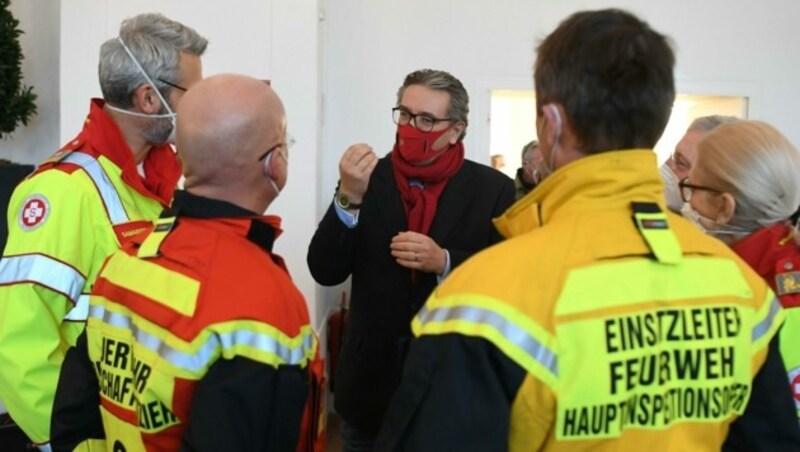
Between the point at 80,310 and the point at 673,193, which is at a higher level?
the point at 673,193

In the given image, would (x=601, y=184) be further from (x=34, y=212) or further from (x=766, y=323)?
(x=34, y=212)

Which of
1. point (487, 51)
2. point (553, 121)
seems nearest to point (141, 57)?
point (553, 121)

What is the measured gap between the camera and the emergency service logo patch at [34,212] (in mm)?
1445

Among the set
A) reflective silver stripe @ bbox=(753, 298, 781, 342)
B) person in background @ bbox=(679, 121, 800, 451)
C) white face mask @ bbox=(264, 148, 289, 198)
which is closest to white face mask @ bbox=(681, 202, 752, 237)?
person in background @ bbox=(679, 121, 800, 451)

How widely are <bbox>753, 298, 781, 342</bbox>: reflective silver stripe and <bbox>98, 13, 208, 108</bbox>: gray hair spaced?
55.8 inches

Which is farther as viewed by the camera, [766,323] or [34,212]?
[34,212]

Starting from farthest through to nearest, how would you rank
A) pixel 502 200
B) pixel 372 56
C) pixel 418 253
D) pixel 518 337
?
1. pixel 372 56
2. pixel 502 200
3. pixel 418 253
4. pixel 518 337

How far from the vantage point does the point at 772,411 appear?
1.12 meters

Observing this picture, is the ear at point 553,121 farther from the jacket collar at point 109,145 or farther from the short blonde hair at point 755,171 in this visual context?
the jacket collar at point 109,145

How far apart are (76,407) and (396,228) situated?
103 centimetres

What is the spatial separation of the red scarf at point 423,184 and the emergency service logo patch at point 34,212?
989 mm

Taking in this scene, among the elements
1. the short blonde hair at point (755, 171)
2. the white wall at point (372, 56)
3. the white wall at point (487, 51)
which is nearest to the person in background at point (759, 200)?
the short blonde hair at point (755, 171)

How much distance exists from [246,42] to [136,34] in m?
1.86

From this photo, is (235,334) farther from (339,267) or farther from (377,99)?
(377,99)
